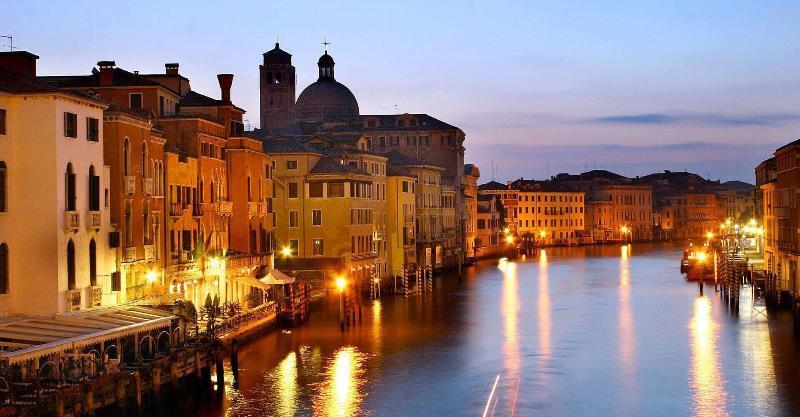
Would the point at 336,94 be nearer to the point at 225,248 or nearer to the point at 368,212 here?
the point at 368,212

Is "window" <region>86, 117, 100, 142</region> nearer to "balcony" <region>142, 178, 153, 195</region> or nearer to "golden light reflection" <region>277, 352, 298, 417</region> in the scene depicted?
"balcony" <region>142, 178, 153, 195</region>

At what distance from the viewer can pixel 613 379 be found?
3198cm

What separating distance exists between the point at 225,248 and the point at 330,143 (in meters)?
23.3

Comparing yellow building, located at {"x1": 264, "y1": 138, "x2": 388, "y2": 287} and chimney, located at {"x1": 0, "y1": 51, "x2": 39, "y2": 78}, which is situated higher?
chimney, located at {"x1": 0, "y1": 51, "x2": 39, "y2": 78}

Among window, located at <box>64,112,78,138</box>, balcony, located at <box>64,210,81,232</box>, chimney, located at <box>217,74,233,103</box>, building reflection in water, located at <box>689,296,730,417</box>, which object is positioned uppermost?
chimney, located at <box>217,74,233,103</box>

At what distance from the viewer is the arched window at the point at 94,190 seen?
2906 cm

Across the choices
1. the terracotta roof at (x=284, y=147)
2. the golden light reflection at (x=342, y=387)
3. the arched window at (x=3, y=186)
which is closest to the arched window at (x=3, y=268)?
the arched window at (x=3, y=186)

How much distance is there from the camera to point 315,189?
55.9 meters

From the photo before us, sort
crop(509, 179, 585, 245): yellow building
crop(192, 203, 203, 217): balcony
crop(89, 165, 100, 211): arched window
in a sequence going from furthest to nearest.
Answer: crop(509, 179, 585, 245): yellow building < crop(192, 203, 203, 217): balcony < crop(89, 165, 100, 211): arched window

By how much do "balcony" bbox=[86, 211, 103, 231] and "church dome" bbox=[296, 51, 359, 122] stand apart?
2384 inches

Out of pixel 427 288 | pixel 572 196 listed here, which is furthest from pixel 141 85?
pixel 572 196

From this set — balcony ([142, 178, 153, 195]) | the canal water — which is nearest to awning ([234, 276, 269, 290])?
the canal water


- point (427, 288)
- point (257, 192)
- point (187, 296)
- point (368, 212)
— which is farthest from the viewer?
point (427, 288)

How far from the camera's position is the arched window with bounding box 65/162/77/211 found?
27672 millimetres
